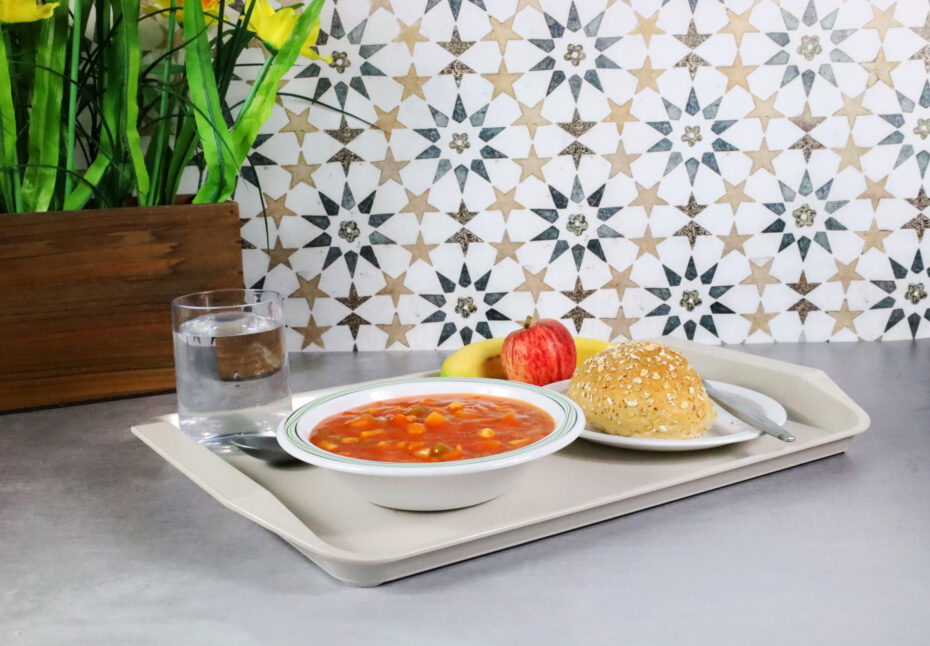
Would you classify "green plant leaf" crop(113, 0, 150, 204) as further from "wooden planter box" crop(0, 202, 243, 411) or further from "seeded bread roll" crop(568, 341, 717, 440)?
"seeded bread roll" crop(568, 341, 717, 440)

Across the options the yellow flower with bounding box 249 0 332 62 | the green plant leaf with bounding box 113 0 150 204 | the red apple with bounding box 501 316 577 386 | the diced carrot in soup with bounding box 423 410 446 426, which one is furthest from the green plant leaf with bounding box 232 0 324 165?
the diced carrot in soup with bounding box 423 410 446 426

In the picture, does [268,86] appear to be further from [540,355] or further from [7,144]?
[540,355]

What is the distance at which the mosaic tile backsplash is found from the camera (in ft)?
4.66

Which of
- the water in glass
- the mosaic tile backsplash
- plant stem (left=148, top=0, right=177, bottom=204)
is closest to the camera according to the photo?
the water in glass

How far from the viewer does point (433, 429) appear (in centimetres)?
82

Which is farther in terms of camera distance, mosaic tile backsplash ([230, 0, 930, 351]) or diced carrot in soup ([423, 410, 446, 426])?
mosaic tile backsplash ([230, 0, 930, 351])

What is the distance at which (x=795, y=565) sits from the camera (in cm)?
70

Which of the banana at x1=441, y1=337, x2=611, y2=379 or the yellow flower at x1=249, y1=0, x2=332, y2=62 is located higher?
the yellow flower at x1=249, y1=0, x2=332, y2=62

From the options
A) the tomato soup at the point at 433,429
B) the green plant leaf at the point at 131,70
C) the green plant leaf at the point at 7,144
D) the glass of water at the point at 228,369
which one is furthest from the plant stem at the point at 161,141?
the tomato soup at the point at 433,429

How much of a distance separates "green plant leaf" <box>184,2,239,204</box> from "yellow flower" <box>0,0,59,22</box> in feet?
0.57

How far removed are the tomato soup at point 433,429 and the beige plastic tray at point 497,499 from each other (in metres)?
0.05

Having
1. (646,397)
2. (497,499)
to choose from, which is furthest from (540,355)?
(497,499)

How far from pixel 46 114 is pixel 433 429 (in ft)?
2.45

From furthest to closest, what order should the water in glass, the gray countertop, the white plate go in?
1. the water in glass
2. the white plate
3. the gray countertop
